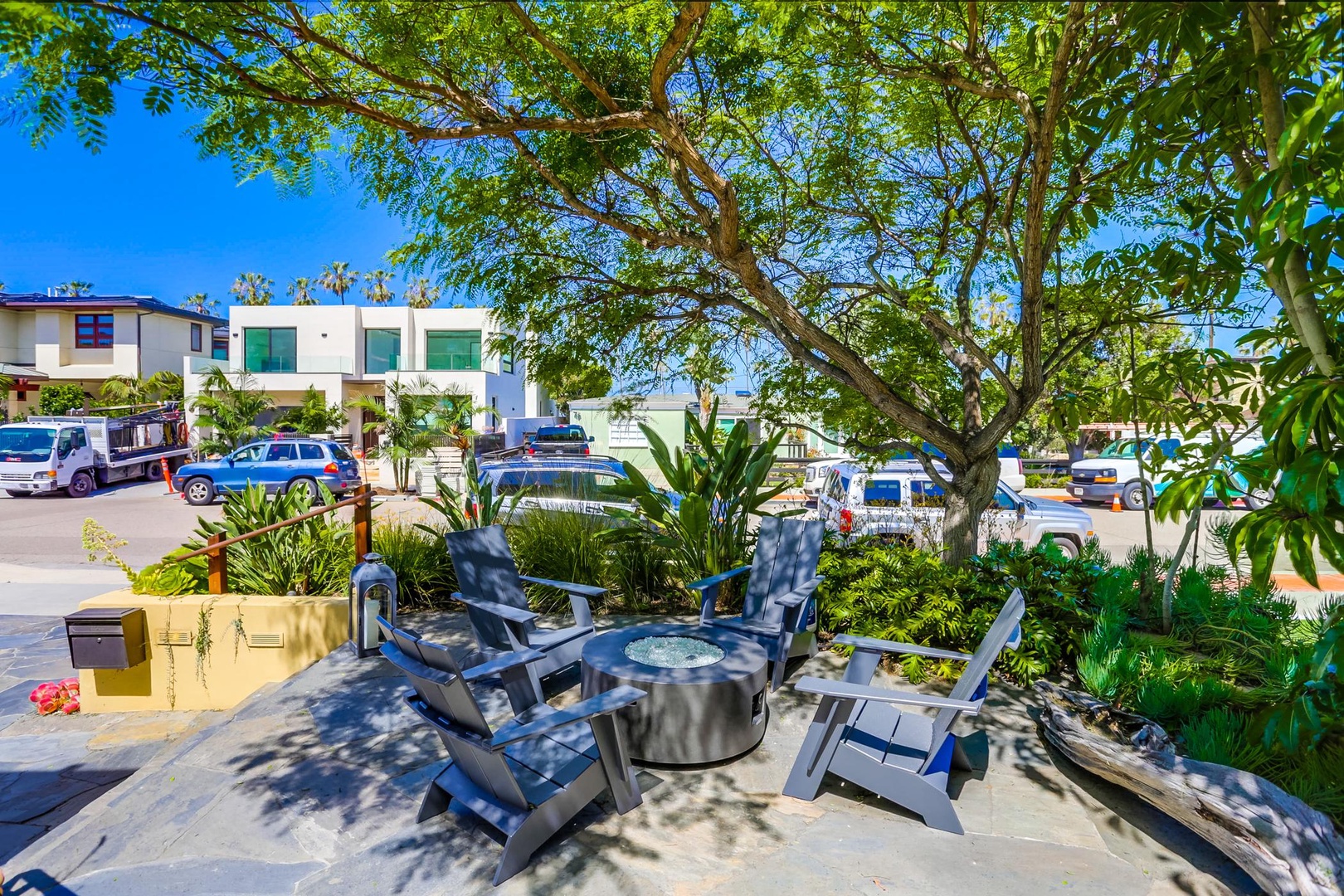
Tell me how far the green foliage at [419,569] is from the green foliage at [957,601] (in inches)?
144

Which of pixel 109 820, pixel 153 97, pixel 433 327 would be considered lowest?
pixel 109 820

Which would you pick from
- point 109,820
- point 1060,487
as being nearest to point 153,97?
point 109,820

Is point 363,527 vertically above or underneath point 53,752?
above

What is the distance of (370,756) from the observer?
3.86 metres

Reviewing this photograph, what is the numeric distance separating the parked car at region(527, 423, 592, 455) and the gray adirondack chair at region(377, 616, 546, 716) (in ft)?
66.0

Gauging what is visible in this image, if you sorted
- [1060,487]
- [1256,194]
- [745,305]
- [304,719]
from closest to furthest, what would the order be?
1. [1256,194]
2. [304,719]
3. [745,305]
4. [1060,487]

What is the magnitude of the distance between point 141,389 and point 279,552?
103ft

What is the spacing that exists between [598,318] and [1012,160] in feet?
13.6

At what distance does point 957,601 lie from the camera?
16.9ft

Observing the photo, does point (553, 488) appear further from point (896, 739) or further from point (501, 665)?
point (896, 739)

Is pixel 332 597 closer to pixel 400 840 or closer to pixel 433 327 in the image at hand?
pixel 400 840

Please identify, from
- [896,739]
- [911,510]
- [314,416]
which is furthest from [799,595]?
[314,416]

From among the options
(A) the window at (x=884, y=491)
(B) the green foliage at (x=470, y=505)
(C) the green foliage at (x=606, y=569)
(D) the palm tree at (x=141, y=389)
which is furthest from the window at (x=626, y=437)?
(C) the green foliage at (x=606, y=569)

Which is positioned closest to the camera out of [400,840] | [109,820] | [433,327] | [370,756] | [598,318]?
[400,840]
